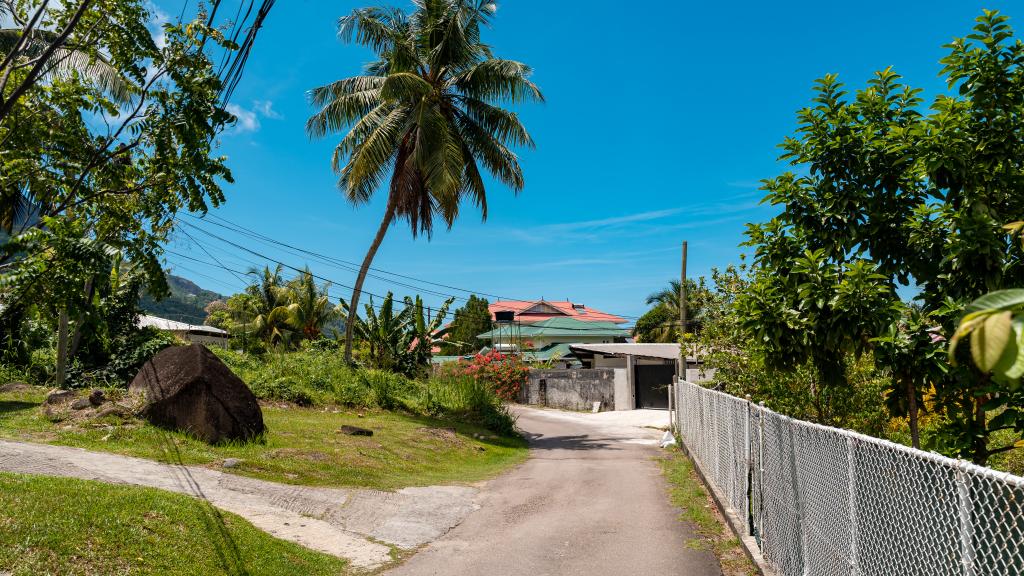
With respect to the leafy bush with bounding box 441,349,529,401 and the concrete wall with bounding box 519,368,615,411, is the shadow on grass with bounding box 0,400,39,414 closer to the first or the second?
the leafy bush with bounding box 441,349,529,401

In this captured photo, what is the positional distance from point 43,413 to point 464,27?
16.8 meters

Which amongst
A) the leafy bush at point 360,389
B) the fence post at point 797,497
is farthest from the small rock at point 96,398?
the fence post at point 797,497

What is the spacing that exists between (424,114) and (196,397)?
12335 millimetres

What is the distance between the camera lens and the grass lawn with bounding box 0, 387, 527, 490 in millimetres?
11109

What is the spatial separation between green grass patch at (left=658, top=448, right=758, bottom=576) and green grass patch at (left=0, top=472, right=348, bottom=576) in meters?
4.14

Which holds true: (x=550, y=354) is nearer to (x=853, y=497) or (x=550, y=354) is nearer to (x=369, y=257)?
(x=369, y=257)

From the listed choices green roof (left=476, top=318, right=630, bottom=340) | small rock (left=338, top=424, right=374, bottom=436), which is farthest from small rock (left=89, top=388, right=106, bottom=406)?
green roof (left=476, top=318, right=630, bottom=340)

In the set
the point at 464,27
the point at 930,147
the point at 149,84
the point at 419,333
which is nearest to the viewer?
the point at 930,147

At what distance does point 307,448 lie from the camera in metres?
13.2

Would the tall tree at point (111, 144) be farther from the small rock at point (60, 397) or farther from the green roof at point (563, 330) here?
the green roof at point (563, 330)

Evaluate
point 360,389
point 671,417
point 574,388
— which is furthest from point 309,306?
point 671,417

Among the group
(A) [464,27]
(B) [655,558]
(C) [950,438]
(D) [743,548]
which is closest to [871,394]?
(D) [743,548]

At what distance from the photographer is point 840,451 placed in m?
4.57

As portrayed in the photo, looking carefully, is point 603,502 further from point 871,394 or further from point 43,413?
point 43,413
